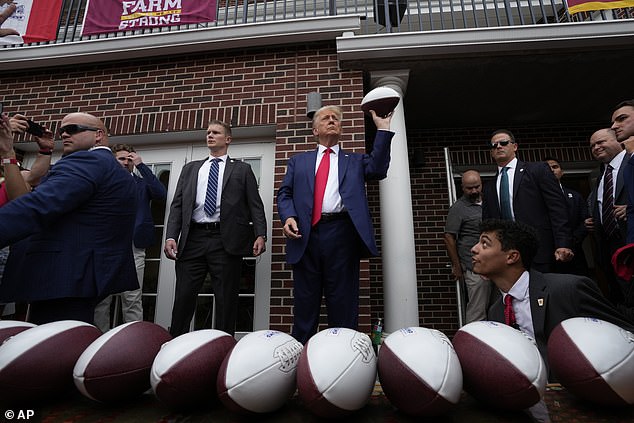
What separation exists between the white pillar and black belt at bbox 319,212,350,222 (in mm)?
1279

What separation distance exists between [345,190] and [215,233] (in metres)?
1.04

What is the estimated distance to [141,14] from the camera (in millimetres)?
4535

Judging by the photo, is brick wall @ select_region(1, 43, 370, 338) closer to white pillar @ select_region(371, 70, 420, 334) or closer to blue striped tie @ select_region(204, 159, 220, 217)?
white pillar @ select_region(371, 70, 420, 334)

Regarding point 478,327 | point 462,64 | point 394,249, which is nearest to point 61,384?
point 478,327

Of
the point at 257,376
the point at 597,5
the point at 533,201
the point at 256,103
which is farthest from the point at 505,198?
the point at 257,376

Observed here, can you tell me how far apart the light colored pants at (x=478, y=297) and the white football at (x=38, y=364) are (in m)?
3.45

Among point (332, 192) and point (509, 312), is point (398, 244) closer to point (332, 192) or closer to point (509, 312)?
point (332, 192)

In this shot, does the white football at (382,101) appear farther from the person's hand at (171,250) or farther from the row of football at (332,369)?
the person's hand at (171,250)

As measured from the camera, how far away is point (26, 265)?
1787 mm

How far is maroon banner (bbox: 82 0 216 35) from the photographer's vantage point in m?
4.44

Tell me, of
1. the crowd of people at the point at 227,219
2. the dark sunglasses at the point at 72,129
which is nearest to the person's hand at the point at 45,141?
the crowd of people at the point at 227,219

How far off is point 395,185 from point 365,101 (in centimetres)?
146

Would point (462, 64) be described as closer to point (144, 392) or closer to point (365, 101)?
point (365, 101)

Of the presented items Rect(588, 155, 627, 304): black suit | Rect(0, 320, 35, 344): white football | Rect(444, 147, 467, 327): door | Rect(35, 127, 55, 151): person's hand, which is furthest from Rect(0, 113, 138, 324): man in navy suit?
Rect(444, 147, 467, 327): door
